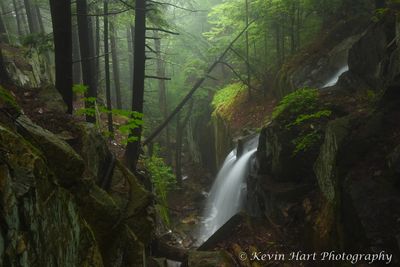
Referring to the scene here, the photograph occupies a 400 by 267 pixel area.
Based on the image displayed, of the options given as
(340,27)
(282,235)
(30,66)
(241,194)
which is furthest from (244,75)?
(282,235)

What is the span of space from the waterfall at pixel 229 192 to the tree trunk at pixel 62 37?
6.77m

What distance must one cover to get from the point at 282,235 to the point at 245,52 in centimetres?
1075

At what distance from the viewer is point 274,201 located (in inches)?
327

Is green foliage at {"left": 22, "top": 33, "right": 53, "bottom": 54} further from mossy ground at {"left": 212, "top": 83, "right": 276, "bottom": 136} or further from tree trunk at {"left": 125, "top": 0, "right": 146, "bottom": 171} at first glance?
mossy ground at {"left": 212, "top": 83, "right": 276, "bottom": 136}

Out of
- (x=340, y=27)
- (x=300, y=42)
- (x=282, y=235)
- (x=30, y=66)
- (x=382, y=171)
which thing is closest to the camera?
(x=382, y=171)

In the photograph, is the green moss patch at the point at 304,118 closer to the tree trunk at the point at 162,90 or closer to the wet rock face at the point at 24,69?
the wet rock face at the point at 24,69

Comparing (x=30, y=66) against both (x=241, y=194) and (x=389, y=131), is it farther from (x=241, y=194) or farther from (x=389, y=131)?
(x=389, y=131)

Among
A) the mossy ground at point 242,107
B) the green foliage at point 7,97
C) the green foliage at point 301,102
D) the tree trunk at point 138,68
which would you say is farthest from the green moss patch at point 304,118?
the green foliage at point 7,97

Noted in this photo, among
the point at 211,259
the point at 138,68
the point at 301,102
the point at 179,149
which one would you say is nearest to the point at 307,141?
the point at 301,102

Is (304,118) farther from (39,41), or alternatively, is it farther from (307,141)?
(39,41)

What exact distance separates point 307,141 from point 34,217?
6317 mm

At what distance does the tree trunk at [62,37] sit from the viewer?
620cm

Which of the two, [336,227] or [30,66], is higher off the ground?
[30,66]

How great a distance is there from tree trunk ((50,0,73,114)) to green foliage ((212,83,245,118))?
37.2 ft
